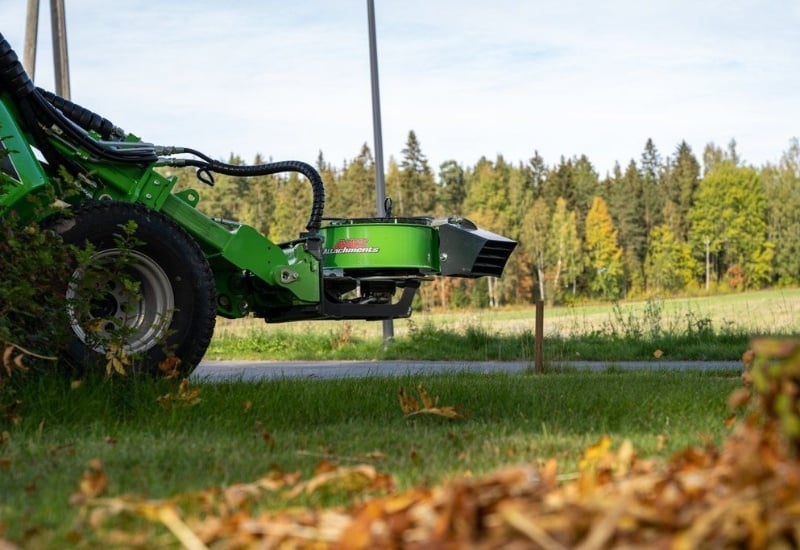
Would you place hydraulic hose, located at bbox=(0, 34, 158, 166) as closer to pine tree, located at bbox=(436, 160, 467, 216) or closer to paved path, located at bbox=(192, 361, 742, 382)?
paved path, located at bbox=(192, 361, 742, 382)

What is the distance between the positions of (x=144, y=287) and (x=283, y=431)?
6.98 feet

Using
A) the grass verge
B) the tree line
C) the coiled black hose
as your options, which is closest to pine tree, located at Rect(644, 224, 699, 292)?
the tree line

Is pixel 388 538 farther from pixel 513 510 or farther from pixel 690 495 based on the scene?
pixel 690 495

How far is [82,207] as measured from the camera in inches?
263

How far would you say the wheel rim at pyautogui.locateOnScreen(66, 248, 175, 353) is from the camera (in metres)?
6.24

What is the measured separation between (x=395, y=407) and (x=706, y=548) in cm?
414

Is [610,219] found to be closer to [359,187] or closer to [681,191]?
[681,191]

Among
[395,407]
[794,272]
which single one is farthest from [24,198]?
[794,272]

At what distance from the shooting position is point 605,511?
7.33ft

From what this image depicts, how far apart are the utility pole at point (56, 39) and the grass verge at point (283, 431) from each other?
11.6 metres

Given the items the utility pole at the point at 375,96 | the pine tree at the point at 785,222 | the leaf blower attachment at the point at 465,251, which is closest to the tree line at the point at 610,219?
the pine tree at the point at 785,222

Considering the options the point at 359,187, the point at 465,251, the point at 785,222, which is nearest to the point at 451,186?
the point at 359,187

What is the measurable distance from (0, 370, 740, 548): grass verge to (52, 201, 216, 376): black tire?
1.28ft

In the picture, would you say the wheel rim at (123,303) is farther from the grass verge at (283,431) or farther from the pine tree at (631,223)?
the pine tree at (631,223)
